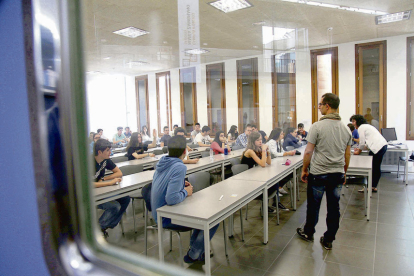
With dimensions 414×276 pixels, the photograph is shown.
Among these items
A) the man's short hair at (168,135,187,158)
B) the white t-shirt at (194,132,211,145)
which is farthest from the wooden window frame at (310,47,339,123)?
the man's short hair at (168,135,187,158)

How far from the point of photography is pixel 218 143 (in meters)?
5.36

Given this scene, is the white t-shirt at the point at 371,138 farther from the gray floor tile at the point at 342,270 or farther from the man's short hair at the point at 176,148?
the man's short hair at the point at 176,148

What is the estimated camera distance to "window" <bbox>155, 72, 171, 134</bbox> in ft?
10.1

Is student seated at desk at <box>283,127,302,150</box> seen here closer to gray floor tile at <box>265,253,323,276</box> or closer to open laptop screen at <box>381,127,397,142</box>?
open laptop screen at <box>381,127,397,142</box>

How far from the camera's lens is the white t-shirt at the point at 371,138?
456 centimetres

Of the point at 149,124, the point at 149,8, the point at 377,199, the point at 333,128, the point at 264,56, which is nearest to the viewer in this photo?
the point at 333,128

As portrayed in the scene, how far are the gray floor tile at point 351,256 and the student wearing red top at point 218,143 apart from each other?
287cm

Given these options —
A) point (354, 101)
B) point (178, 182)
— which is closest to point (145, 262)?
point (178, 182)

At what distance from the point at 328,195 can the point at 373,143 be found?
2.63 metres

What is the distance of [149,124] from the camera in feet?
10.9

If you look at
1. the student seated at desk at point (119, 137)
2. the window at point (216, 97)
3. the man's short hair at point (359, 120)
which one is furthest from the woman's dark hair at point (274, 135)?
the student seated at desk at point (119, 137)

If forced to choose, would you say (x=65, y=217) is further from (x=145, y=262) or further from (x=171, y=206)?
(x=171, y=206)

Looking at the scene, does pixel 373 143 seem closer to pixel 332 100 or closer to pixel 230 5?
pixel 332 100

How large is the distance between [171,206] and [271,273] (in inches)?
42.2
